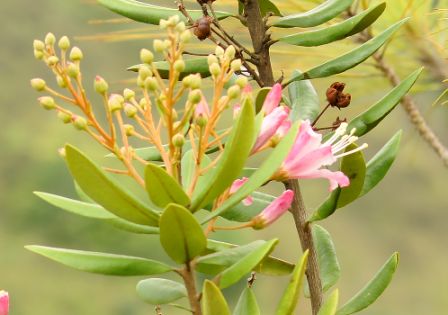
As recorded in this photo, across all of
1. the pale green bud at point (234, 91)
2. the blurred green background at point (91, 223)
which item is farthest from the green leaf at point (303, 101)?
the blurred green background at point (91, 223)

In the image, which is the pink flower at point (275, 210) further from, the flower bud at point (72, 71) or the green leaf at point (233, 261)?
the flower bud at point (72, 71)

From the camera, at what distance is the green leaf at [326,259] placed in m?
0.58

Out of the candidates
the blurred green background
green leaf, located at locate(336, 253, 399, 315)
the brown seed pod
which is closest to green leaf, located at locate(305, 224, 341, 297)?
green leaf, located at locate(336, 253, 399, 315)

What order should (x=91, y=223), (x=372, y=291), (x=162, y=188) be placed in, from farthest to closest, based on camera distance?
(x=91, y=223), (x=372, y=291), (x=162, y=188)

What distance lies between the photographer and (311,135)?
487mm

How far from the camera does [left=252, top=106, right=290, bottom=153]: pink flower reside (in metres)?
0.48

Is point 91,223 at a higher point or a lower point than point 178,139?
lower

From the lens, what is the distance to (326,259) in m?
0.59

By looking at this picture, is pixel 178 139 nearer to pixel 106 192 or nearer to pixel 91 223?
Answer: pixel 106 192

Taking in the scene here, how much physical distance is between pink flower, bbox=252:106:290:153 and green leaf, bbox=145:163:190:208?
0.06m

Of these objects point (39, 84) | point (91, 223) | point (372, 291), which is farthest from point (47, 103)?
point (91, 223)

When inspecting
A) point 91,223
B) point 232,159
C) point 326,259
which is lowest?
point 91,223

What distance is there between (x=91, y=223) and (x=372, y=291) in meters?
18.1

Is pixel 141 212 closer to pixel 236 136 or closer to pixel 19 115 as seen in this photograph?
pixel 236 136
